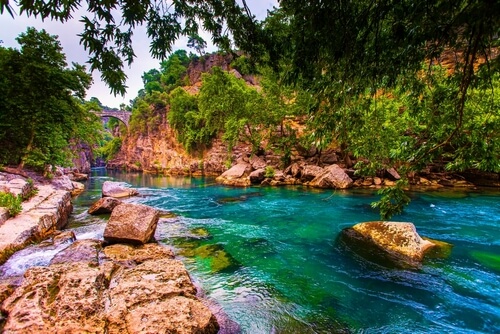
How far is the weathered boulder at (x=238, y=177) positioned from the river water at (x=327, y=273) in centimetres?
927

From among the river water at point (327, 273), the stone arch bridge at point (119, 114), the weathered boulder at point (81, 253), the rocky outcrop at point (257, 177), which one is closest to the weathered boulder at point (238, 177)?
the rocky outcrop at point (257, 177)

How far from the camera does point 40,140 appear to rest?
12.8 m

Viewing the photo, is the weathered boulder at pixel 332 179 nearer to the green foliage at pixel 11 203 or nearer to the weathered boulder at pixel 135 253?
the weathered boulder at pixel 135 253

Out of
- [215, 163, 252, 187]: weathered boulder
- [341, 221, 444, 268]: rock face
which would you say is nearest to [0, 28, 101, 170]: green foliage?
[215, 163, 252, 187]: weathered boulder

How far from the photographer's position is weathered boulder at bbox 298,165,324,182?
59.5 ft

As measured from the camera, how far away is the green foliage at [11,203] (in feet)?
23.2

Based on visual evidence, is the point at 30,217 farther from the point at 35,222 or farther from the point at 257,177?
the point at 257,177

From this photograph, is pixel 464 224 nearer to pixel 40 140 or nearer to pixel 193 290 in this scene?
pixel 193 290

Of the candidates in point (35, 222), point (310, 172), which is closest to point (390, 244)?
point (35, 222)

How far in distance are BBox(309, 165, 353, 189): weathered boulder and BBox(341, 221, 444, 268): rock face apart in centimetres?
944

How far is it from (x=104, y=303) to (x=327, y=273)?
4138 mm

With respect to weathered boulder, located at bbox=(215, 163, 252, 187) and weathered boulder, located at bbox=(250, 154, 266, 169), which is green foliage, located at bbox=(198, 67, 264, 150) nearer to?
weathered boulder, located at bbox=(250, 154, 266, 169)

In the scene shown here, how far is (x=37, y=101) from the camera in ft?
40.9

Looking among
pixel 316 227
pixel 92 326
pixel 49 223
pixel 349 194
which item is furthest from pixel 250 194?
pixel 92 326
